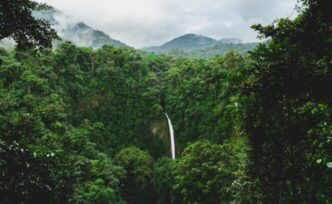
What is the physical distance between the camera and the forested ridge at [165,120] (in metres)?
5.87

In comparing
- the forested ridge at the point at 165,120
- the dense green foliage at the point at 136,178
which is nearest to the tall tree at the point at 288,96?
the forested ridge at the point at 165,120

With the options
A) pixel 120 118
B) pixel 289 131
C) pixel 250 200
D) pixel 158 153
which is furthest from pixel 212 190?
pixel 120 118

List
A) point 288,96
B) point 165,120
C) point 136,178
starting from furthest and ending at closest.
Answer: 1. point 165,120
2. point 136,178
3. point 288,96

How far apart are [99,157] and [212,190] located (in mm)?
13267

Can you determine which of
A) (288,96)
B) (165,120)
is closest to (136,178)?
(165,120)

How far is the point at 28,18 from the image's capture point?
596cm

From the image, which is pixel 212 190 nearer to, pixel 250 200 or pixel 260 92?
pixel 250 200

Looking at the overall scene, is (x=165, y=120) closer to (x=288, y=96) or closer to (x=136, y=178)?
(x=136, y=178)

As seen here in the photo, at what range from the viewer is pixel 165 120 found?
5459cm

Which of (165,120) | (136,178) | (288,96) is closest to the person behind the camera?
(288,96)

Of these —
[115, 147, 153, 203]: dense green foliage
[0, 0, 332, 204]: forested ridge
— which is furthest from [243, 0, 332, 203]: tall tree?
[115, 147, 153, 203]: dense green foliage

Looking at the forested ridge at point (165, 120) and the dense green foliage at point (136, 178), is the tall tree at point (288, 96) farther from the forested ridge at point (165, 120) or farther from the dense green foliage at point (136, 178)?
the dense green foliage at point (136, 178)

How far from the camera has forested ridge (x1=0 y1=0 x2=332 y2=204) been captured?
587 cm

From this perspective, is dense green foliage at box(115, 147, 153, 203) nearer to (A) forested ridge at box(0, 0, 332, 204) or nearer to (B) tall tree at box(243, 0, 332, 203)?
(A) forested ridge at box(0, 0, 332, 204)
